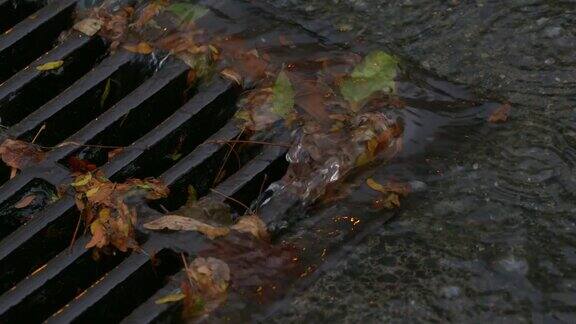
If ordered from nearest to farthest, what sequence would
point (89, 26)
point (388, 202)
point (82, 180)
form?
point (388, 202)
point (82, 180)
point (89, 26)

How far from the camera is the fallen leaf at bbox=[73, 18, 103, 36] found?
9.48ft

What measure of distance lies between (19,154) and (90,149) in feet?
0.64

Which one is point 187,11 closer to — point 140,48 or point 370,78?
point 140,48

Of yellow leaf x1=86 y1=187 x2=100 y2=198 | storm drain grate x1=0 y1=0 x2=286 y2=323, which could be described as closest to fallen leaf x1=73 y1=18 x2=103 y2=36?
storm drain grate x1=0 y1=0 x2=286 y2=323

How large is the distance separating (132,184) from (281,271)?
1.69ft

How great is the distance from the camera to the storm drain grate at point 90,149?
2.23 metres

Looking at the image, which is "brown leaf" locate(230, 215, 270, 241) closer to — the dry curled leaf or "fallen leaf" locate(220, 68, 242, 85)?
the dry curled leaf

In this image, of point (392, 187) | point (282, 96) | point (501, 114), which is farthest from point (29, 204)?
point (501, 114)

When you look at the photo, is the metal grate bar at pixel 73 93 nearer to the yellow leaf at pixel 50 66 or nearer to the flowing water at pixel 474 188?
the yellow leaf at pixel 50 66

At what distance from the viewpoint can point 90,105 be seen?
2723 millimetres

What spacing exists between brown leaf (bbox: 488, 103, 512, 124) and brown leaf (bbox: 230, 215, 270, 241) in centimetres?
72

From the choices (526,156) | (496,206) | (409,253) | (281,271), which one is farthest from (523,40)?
(281,271)

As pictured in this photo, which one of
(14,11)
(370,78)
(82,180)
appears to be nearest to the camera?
(82,180)

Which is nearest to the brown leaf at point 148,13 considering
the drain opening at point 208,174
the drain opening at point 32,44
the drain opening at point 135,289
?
the drain opening at point 32,44
